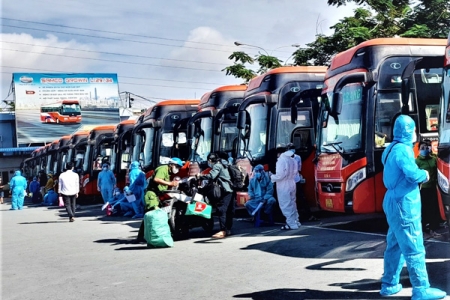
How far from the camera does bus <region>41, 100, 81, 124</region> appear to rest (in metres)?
55.3

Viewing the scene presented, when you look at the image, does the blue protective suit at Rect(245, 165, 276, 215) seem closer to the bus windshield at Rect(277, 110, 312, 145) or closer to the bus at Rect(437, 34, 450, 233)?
the bus windshield at Rect(277, 110, 312, 145)

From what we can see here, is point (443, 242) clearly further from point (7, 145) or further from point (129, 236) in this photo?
point (7, 145)

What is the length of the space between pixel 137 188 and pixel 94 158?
31.5 feet

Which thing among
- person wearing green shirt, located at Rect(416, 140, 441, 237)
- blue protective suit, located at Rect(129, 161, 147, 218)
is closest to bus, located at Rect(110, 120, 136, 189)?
blue protective suit, located at Rect(129, 161, 147, 218)

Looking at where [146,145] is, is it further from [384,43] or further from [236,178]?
[384,43]

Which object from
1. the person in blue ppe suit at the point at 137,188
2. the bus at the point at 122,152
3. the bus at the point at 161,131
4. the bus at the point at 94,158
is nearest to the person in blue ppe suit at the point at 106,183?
the bus at the point at 122,152

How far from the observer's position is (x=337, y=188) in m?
11.8

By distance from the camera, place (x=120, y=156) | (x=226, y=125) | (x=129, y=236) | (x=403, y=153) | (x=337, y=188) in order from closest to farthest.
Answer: (x=403, y=153), (x=337, y=188), (x=129, y=236), (x=226, y=125), (x=120, y=156)

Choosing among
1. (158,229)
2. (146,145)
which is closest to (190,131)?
(146,145)

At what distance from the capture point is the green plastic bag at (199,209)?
12586mm

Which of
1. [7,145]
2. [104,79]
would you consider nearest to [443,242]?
[104,79]

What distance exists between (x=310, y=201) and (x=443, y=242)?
202 inches

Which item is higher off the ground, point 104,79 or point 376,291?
point 104,79

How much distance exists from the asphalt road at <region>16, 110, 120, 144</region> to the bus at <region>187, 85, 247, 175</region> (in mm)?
37851
